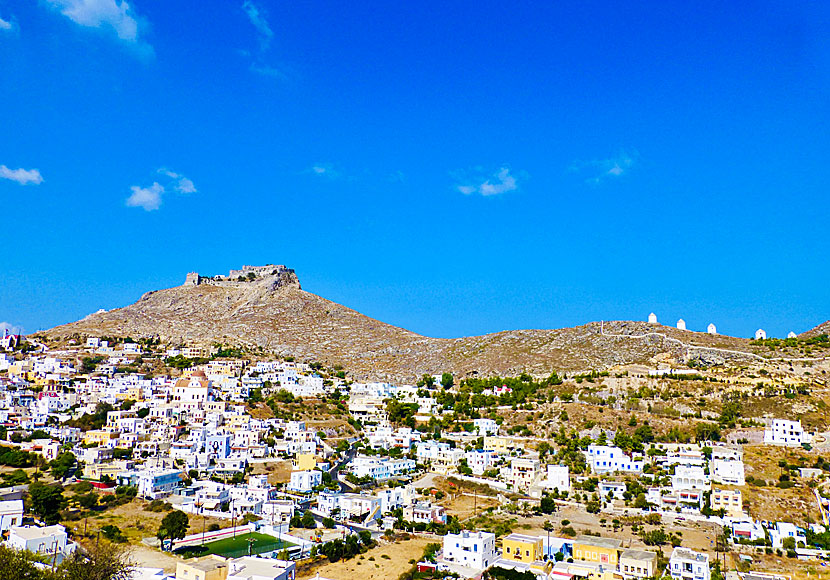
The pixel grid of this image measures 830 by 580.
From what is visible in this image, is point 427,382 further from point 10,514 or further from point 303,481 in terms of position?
point 10,514

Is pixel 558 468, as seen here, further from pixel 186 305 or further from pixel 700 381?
pixel 186 305

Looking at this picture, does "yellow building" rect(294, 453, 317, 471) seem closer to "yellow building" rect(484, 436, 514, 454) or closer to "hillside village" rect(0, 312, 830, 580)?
"hillside village" rect(0, 312, 830, 580)

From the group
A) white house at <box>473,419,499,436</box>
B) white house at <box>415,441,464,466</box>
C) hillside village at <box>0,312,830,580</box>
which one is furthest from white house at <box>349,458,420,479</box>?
white house at <box>473,419,499,436</box>

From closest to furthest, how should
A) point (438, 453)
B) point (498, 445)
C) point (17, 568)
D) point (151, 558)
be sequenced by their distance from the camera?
point (17, 568) < point (151, 558) < point (438, 453) < point (498, 445)

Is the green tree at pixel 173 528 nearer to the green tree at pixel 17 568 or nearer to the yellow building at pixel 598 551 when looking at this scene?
the green tree at pixel 17 568

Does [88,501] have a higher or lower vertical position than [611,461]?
lower

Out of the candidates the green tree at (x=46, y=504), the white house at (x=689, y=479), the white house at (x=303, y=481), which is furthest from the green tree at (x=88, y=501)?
the white house at (x=689, y=479)

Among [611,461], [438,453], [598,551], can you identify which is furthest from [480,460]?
[598,551]
